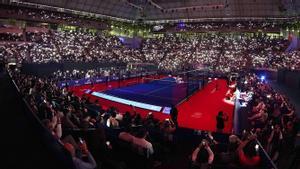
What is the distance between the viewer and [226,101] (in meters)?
23.9

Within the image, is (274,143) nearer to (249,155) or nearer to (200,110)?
(249,155)

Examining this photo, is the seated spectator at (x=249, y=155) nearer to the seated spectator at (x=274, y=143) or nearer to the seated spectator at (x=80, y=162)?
the seated spectator at (x=274, y=143)

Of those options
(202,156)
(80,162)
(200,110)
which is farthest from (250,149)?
(200,110)

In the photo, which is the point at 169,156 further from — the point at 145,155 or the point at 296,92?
the point at 296,92

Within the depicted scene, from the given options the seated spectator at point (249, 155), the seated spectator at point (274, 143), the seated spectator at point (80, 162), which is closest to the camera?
the seated spectator at point (80, 162)

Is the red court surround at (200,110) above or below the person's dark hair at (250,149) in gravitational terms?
below

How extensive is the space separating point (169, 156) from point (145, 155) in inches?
96.6

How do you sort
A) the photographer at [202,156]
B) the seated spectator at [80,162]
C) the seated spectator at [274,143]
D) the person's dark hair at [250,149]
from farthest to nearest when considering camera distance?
the seated spectator at [274,143] → the photographer at [202,156] → the person's dark hair at [250,149] → the seated spectator at [80,162]

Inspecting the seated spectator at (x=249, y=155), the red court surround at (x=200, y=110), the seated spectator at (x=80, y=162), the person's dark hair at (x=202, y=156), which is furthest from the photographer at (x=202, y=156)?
the red court surround at (x=200, y=110)

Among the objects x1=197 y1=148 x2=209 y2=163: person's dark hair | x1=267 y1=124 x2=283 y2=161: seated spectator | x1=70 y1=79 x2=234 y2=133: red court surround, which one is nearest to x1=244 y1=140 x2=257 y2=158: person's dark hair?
x1=197 y1=148 x2=209 y2=163: person's dark hair

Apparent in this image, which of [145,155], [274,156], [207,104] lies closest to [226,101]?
[207,104]

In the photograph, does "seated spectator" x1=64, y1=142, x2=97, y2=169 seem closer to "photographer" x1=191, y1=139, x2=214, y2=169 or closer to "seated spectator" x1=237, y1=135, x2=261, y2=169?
"photographer" x1=191, y1=139, x2=214, y2=169

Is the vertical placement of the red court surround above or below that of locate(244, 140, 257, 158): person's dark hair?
below

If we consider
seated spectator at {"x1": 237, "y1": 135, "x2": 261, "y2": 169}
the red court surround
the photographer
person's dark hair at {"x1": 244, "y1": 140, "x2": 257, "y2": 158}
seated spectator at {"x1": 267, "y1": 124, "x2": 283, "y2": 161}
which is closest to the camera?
seated spectator at {"x1": 237, "y1": 135, "x2": 261, "y2": 169}
